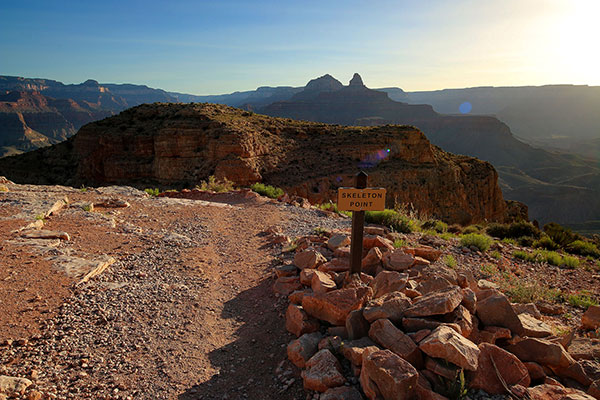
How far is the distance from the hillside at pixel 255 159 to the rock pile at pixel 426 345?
24.3 m

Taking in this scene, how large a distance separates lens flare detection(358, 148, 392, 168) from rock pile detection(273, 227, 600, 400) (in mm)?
30217

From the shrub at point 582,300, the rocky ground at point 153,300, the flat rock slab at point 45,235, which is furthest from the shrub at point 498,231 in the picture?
the flat rock slab at point 45,235

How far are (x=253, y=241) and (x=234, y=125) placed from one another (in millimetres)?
25621

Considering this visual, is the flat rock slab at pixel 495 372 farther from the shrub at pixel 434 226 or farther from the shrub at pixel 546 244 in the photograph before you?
the shrub at pixel 546 244

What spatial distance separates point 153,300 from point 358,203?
3.03 metres

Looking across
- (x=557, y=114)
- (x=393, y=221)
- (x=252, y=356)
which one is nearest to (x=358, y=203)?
(x=252, y=356)

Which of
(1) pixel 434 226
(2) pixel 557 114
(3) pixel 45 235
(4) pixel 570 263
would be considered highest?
(2) pixel 557 114

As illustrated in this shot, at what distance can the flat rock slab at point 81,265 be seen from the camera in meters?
5.09

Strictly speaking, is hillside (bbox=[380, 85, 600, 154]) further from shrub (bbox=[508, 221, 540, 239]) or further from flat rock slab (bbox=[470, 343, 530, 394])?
flat rock slab (bbox=[470, 343, 530, 394])

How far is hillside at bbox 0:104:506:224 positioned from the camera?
29.9 meters

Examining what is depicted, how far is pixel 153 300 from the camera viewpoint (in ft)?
15.6

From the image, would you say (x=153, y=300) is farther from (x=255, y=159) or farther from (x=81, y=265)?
(x=255, y=159)

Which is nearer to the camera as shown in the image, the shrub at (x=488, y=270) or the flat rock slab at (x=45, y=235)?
the flat rock slab at (x=45, y=235)

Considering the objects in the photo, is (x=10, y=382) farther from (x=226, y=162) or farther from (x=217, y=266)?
(x=226, y=162)
